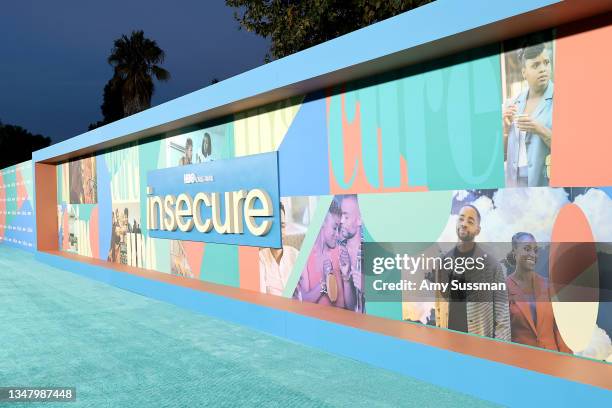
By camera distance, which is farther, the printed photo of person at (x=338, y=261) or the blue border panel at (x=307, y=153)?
the blue border panel at (x=307, y=153)

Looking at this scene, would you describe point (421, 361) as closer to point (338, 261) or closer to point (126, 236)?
point (338, 261)

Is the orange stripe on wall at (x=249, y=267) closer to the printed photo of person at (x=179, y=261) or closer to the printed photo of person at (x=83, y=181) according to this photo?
the printed photo of person at (x=179, y=261)

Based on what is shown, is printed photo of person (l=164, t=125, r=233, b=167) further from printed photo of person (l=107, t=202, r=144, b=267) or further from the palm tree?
the palm tree

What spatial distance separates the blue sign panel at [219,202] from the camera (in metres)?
6.51

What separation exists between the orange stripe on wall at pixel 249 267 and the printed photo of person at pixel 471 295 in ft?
8.94

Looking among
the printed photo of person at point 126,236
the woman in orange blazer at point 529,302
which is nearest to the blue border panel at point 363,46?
the woman in orange blazer at point 529,302

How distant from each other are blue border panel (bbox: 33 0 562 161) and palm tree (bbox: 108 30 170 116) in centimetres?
3057

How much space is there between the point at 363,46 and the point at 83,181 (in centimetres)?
954

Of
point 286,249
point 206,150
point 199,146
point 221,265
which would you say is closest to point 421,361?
point 286,249

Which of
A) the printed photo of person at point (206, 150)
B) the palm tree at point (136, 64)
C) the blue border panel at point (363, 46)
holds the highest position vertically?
the palm tree at point (136, 64)

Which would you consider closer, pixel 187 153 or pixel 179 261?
pixel 187 153

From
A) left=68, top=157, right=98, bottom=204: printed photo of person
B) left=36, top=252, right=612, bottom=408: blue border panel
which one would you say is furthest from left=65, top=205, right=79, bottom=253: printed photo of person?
left=36, top=252, right=612, bottom=408: blue border panel

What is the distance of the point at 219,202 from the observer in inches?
292

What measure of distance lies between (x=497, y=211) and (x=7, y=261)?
13393 mm
